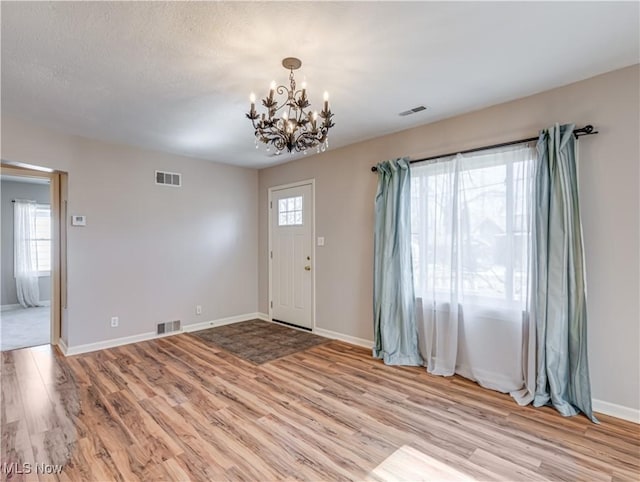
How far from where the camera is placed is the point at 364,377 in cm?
314

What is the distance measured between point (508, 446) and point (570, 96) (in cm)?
269

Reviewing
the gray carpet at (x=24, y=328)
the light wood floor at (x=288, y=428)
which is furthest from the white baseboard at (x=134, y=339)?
the gray carpet at (x=24, y=328)

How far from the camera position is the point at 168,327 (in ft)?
14.8

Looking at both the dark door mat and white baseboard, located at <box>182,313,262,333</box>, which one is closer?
the dark door mat

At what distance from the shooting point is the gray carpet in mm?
4218

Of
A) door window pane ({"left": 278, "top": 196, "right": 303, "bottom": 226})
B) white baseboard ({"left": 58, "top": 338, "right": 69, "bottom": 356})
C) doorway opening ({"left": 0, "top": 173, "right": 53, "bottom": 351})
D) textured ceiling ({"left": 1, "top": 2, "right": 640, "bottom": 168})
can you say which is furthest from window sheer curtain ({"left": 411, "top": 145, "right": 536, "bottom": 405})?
doorway opening ({"left": 0, "top": 173, "right": 53, "bottom": 351})

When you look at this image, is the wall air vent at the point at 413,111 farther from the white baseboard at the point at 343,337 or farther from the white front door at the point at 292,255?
the white baseboard at the point at 343,337

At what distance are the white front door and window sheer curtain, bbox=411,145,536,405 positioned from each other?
1759 millimetres

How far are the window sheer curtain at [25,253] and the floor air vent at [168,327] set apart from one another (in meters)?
4.01

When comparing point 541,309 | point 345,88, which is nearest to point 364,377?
point 541,309

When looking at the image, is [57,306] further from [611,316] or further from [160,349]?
[611,316]

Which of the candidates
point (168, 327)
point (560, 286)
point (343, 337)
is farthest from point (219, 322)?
point (560, 286)

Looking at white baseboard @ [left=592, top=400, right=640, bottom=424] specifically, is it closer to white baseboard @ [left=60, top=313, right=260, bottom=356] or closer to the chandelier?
the chandelier

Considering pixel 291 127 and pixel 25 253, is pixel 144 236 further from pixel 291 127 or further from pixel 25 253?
pixel 25 253
